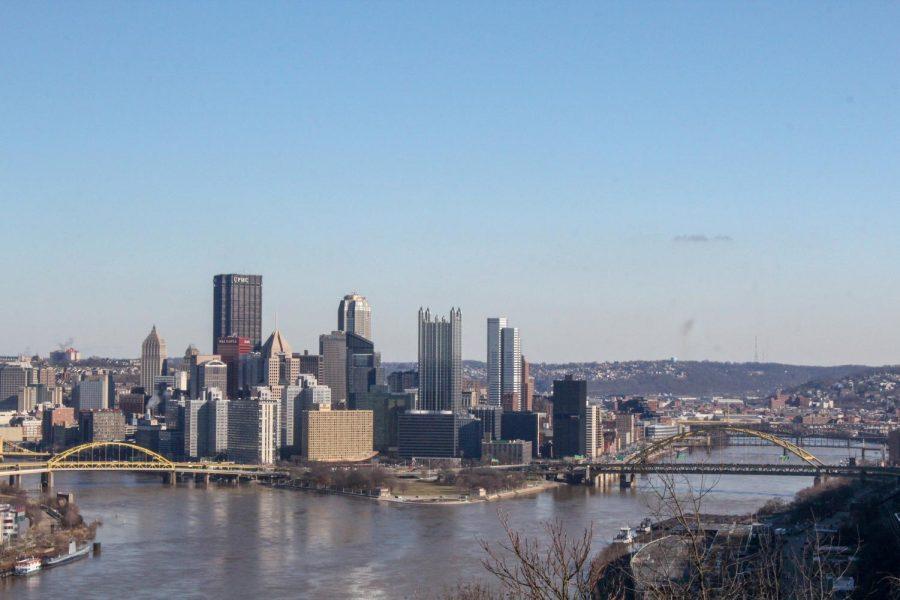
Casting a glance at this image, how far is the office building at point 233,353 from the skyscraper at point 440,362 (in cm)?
1320

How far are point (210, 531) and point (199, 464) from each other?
1851cm

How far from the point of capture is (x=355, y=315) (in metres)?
76.9

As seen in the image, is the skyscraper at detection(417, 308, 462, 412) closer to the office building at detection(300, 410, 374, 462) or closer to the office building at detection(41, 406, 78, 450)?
Result: the office building at detection(300, 410, 374, 462)

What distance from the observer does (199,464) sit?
144 ft

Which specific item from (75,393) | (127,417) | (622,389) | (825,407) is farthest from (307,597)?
(622,389)

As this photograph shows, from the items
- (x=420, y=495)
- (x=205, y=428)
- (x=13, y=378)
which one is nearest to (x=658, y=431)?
(x=205, y=428)

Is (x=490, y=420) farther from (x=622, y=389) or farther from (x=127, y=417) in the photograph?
(x=622, y=389)

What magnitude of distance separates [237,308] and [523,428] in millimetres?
28208

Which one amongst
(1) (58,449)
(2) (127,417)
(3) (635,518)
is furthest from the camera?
(2) (127,417)

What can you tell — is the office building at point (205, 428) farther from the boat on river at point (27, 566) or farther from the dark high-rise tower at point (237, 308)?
the boat on river at point (27, 566)

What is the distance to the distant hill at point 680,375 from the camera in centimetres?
13588

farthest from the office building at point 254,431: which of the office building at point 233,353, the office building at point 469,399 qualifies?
the office building at point 233,353

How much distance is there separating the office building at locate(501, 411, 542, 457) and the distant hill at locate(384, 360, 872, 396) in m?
70.1

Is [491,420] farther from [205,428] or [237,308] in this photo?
[237,308]
